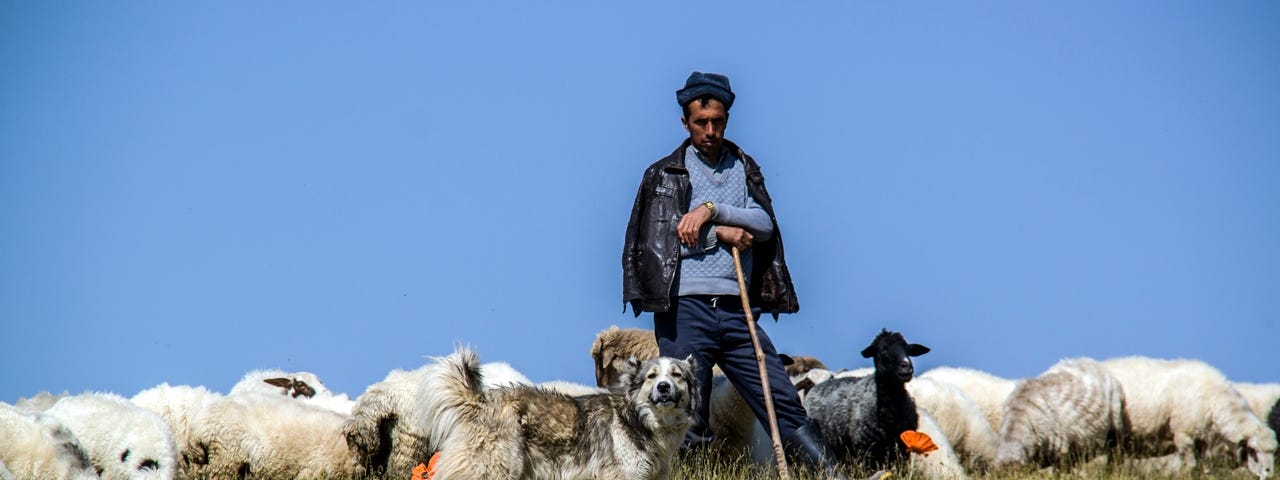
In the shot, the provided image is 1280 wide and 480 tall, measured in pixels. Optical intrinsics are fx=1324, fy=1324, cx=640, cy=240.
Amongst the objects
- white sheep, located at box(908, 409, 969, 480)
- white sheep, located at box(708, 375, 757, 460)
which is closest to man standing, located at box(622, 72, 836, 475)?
white sheep, located at box(908, 409, 969, 480)

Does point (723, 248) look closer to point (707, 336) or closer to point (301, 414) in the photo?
point (707, 336)

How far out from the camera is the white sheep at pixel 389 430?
38.2 feet

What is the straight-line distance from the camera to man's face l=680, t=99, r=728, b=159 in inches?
345

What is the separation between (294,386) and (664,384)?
899 cm

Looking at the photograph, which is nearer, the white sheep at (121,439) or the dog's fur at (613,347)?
the white sheep at (121,439)

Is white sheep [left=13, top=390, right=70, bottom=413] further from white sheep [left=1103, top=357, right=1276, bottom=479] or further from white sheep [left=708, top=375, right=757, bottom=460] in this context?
white sheep [left=1103, top=357, right=1276, bottom=479]

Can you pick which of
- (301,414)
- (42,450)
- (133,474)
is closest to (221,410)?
(301,414)

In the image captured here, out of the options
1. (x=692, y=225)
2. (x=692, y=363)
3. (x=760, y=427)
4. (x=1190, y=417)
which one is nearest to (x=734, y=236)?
(x=692, y=225)

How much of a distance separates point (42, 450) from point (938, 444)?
23.6 ft

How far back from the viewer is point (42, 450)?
972 cm

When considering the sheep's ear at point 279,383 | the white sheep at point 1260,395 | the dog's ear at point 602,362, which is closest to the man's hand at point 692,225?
the dog's ear at point 602,362

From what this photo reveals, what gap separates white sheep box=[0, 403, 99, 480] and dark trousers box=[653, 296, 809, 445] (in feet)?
15.1

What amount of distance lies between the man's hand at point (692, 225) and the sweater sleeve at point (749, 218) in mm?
150

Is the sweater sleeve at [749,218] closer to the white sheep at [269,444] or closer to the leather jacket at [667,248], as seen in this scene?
the leather jacket at [667,248]
